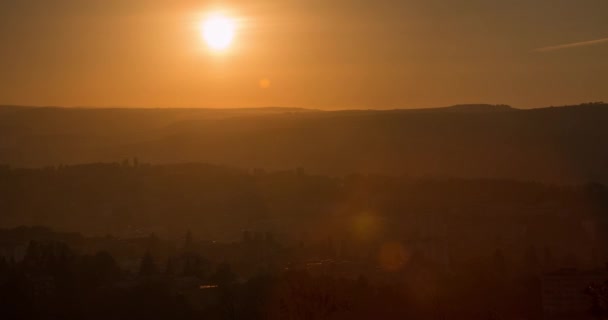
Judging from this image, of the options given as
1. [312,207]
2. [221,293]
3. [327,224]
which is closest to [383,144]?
[312,207]

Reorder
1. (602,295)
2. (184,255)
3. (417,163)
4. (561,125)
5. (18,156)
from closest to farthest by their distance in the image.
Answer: (602,295) < (184,255) < (417,163) < (561,125) < (18,156)

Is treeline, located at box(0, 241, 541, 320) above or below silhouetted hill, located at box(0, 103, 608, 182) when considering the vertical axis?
below

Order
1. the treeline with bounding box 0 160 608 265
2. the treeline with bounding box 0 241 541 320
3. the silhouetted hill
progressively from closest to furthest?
the treeline with bounding box 0 241 541 320, the treeline with bounding box 0 160 608 265, the silhouetted hill

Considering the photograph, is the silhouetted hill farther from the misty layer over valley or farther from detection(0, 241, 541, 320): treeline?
detection(0, 241, 541, 320): treeline

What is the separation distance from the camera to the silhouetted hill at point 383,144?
60656mm

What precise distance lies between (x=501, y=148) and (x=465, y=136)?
17.3 ft

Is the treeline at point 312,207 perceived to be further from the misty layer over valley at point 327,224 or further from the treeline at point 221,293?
the treeline at point 221,293

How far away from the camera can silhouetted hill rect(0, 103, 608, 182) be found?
60.7 m

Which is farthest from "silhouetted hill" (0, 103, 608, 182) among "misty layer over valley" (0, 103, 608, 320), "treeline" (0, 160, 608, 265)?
"treeline" (0, 160, 608, 265)

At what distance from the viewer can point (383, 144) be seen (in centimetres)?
7019

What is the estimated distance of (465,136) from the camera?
229ft

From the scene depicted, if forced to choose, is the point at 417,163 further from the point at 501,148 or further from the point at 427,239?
Answer: the point at 427,239

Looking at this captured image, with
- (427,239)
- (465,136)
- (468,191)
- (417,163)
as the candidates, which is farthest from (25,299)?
(465,136)

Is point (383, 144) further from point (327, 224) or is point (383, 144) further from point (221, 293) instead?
point (221, 293)
